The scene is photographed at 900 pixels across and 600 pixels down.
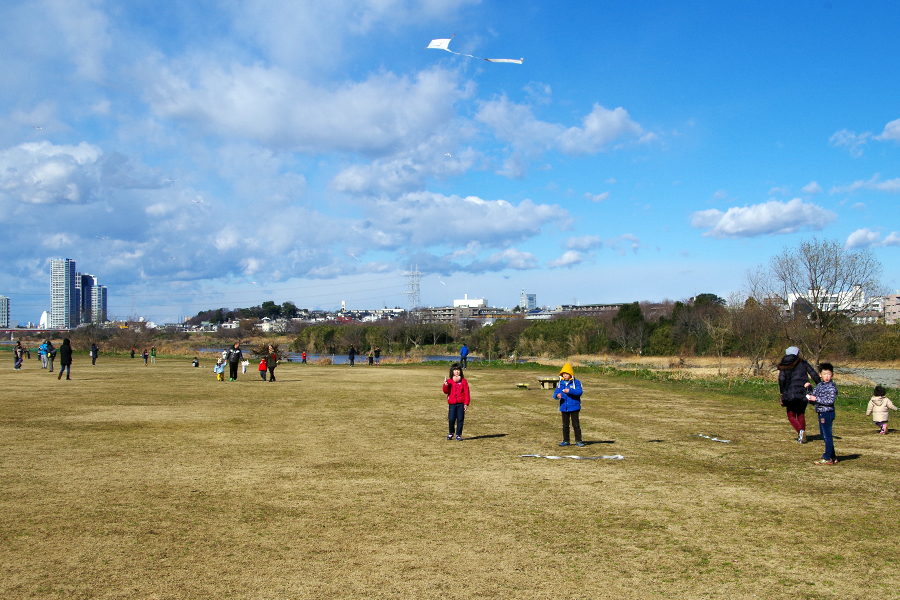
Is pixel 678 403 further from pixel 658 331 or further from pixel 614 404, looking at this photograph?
pixel 658 331

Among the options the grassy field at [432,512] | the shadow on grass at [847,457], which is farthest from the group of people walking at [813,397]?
the grassy field at [432,512]

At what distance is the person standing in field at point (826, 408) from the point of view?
35.6 ft

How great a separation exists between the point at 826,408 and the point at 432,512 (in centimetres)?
763

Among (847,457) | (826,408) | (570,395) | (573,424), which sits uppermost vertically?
(570,395)

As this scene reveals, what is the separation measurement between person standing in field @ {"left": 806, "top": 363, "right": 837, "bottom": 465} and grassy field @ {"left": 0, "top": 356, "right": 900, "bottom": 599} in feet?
1.10

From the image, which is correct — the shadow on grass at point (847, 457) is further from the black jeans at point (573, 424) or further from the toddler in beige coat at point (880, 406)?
the black jeans at point (573, 424)

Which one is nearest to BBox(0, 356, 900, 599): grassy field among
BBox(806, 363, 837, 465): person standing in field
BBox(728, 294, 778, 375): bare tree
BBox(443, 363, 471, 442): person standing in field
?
BBox(806, 363, 837, 465): person standing in field

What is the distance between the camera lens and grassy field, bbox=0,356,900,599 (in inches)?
221

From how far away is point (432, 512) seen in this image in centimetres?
780

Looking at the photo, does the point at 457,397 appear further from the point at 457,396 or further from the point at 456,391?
the point at 456,391

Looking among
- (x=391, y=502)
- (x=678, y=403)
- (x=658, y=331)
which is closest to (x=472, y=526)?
(x=391, y=502)

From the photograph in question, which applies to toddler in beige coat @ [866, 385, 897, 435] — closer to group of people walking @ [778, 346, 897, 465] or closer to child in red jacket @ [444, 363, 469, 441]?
group of people walking @ [778, 346, 897, 465]

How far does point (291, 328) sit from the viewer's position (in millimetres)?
155000

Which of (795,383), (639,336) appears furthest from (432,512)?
(639,336)
